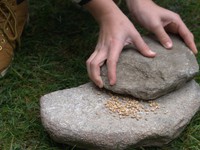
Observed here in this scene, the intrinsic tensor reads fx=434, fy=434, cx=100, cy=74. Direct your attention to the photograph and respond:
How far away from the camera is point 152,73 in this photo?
1.46m

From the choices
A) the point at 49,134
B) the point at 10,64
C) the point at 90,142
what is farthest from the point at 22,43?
the point at 90,142

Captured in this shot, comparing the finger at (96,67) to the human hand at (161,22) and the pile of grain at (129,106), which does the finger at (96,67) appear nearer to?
the pile of grain at (129,106)

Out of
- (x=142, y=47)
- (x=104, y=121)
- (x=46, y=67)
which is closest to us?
(x=104, y=121)

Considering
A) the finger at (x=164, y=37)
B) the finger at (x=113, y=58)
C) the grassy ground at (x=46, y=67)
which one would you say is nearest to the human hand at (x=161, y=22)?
the finger at (x=164, y=37)

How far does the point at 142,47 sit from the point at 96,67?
0.18m

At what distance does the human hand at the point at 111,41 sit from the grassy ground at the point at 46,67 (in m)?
0.27

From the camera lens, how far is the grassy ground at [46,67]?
1.54 metres

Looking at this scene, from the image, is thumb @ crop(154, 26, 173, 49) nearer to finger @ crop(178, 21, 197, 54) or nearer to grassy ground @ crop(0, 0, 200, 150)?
finger @ crop(178, 21, 197, 54)

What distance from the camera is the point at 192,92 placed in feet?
5.06

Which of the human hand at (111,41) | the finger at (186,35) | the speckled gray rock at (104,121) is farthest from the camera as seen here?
the finger at (186,35)

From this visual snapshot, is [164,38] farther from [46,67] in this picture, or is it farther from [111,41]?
[46,67]

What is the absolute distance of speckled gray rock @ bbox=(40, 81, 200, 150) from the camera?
1.37 metres

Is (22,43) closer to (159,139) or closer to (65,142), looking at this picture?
(65,142)

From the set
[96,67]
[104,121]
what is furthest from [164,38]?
[104,121]
